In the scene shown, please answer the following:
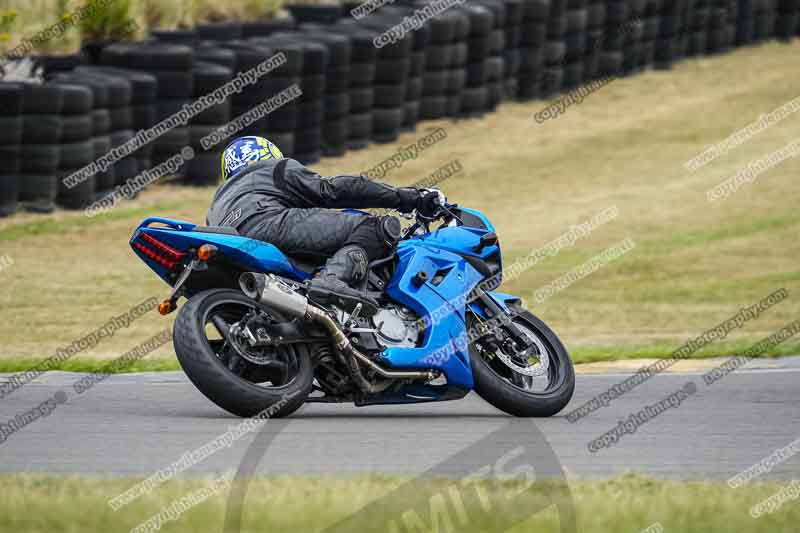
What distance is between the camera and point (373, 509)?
5.00 metres

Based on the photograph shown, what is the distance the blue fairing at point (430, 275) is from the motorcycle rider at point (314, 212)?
176 mm

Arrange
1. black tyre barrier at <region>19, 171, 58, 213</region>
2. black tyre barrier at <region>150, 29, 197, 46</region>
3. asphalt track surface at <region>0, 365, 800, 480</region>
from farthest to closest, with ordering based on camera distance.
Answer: black tyre barrier at <region>150, 29, 197, 46</region>
black tyre barrier at <region>19, 171, 58, 213</region>
asphalt track surface at <region>0, 365, 800, 480</region>

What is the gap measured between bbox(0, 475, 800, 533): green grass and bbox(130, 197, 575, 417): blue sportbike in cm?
128

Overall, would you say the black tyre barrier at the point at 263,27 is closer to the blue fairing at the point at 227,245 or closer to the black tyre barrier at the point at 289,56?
the black tyre barrier at the point at 289,56

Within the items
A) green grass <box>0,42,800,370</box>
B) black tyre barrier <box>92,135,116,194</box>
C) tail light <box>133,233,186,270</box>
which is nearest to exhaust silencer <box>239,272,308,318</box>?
tail light <box>133,233,186,270</box>

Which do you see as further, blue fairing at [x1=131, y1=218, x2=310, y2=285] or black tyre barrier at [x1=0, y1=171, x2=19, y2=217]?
black tyre barrier at [x1=0, y1=171, x2=19, y2=217]

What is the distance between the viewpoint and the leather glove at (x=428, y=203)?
24.6 ft

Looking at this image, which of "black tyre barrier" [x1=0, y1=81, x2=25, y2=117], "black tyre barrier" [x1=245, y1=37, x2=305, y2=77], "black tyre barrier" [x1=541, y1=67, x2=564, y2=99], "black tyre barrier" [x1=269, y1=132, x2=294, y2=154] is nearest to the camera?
"black tyre barrier" [x1=0, y1=81, x2=25, y2=117]

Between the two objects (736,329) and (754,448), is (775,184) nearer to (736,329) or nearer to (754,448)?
(736,329)

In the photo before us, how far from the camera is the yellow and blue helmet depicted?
7.47m

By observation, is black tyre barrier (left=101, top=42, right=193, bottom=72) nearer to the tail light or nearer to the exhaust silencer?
the tail light

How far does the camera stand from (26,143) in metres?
14.2

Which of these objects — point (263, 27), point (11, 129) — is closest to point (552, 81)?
point (263, 27)

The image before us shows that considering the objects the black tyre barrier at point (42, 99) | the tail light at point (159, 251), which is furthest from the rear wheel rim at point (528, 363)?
the black tyre barrier at point (42, 99)
